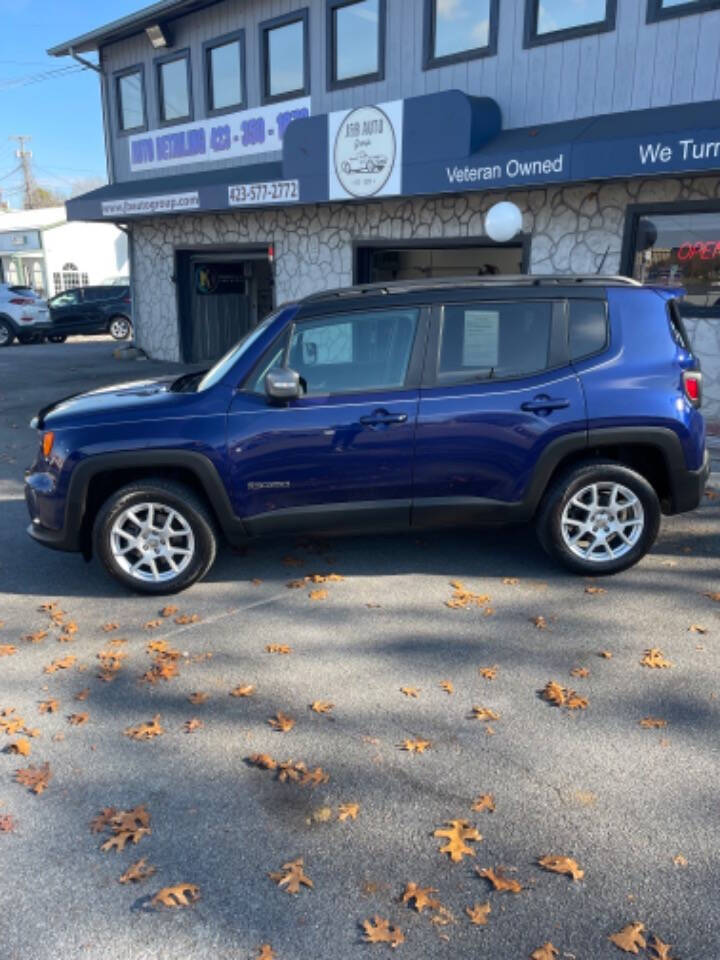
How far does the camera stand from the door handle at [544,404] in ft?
15.0

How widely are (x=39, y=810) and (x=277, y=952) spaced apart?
3.79 feet

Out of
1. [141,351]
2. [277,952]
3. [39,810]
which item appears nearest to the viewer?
[277,952]

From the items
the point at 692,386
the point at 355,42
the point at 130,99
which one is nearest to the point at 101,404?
the point at 692,386

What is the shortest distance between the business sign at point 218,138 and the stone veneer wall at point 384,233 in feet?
3.48

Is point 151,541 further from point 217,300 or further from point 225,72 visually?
point 217,300

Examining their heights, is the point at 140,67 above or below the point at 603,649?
above

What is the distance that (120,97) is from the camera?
1580 centimetres

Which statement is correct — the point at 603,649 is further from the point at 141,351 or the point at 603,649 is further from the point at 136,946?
the point at 141,351

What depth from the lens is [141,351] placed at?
17.1 metres

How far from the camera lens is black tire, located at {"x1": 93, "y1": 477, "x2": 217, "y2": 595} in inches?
180

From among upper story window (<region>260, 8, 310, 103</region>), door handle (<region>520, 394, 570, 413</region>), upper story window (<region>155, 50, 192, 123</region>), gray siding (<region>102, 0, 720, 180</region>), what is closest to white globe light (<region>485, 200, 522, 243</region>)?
gray siding (<region>102, 0, 720, 180</region>)

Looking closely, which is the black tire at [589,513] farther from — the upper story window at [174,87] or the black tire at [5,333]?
the black tire at [5,333]

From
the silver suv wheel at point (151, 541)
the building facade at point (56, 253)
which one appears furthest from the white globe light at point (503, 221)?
the building facade at point (56, 253)

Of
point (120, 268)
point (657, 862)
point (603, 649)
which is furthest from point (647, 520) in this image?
point (120, 268)
